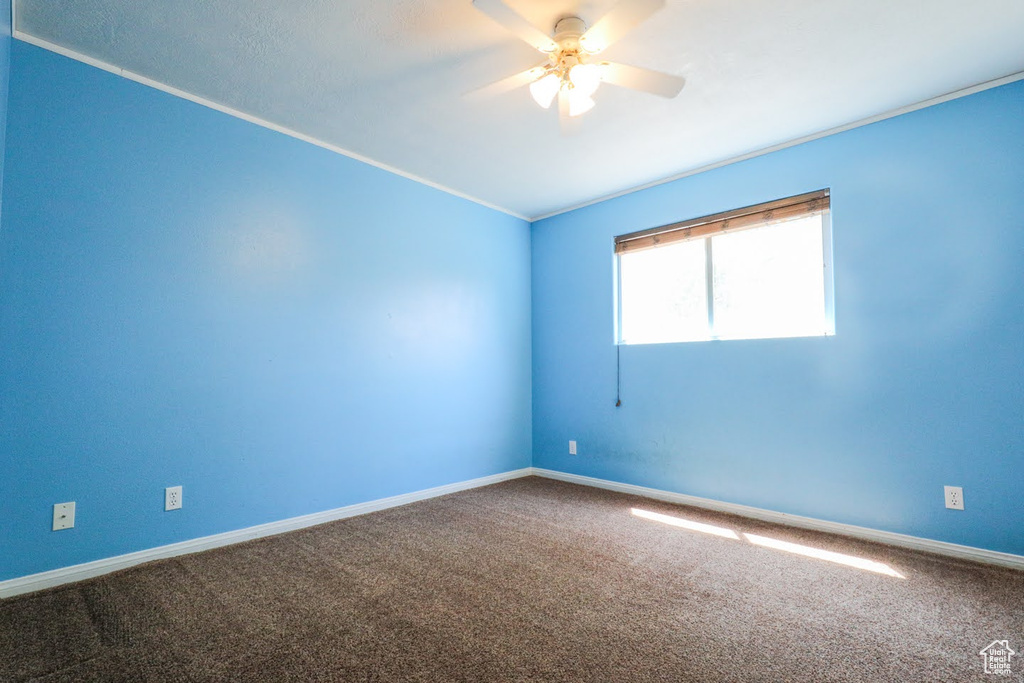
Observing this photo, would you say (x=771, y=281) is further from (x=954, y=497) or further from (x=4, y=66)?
(x=4, y=66)

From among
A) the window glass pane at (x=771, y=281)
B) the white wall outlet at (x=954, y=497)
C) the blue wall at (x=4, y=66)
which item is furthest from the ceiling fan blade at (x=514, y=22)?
the white wall outlet at (x=954, y=497)

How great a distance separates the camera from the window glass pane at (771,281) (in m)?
3.00

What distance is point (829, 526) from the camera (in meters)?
2.80

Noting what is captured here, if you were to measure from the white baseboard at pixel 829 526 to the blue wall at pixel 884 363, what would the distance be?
42mm

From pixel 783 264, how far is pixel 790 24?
155 centimetres

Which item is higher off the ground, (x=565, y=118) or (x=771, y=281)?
(x=565, y=118)

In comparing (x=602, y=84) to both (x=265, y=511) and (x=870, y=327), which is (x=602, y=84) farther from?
(x=265, y=511)

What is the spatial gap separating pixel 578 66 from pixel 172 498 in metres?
2.82

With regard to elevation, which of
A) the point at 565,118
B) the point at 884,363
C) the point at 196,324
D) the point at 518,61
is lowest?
the point at 884,363

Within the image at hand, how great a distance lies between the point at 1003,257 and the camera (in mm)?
2355

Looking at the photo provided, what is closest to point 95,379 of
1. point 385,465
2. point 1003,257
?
point 385,465
